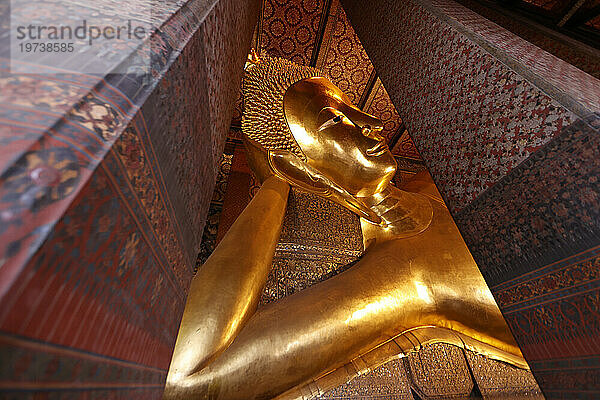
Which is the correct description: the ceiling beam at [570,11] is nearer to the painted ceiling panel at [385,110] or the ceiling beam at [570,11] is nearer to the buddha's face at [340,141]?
the painted ceiling panel at [385,110]

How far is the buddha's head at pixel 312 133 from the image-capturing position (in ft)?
4.46

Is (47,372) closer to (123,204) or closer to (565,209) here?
(123,204)

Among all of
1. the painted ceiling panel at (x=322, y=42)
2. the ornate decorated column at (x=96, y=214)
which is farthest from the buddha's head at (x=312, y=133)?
the ornate decorated column at (x=96, y=214)

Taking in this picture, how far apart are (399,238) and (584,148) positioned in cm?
101

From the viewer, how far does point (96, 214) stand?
0.80 feet

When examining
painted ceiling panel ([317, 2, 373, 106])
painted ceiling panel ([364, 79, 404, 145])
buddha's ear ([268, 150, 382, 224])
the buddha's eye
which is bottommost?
buddha's ear ([268, 150, 382, 224])

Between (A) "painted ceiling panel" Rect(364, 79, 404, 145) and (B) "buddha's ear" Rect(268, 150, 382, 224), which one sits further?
(A) "painted ceiling panel" Rect(364, 79, 404, 145)

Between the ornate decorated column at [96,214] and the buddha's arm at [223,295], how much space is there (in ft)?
1.23

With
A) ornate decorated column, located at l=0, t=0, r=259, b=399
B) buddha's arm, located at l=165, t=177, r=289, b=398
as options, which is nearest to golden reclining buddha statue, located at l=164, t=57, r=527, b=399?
buddha's arm, located at l=165, t=177, r=289, b=398

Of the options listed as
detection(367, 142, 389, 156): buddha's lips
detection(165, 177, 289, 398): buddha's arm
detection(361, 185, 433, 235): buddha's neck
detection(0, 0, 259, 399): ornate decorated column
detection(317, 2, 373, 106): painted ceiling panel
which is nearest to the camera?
detection(0, 0, 259, 399): ornate decorated column

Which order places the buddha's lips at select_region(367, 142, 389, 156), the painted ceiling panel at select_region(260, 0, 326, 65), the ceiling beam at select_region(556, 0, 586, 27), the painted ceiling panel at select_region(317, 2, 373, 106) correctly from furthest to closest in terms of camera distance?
the painted ceiling panel at select_region(317, 2, 373, 106)
the painted ceiling panel at select_region(260, 0, 326, 65)
the ceiling beam at select_region(556, 0, 586, 27)
the buddha's lips at select_region(367, 142, 389, 156)

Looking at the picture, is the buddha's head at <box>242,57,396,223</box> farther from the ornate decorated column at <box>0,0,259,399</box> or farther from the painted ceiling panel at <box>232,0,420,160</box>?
the ornate decorated column at <box>0,0,259,399</box>

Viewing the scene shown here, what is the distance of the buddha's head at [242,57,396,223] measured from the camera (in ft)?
4.46

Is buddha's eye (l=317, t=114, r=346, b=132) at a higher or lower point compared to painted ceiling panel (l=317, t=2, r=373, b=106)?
lower
